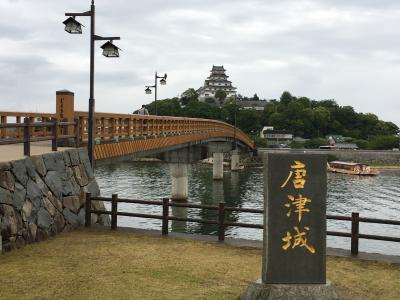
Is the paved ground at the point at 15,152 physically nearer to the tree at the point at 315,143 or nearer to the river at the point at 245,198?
the river at the point at 245,198

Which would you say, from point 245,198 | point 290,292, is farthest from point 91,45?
point 245,198

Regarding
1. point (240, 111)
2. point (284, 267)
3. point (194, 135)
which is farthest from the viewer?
point (240, 111)

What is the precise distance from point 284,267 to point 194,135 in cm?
3026

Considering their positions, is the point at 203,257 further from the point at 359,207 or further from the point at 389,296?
the point at 359,207

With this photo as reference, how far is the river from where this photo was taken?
29703mm

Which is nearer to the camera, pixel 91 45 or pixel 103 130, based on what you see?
pixel 91 45

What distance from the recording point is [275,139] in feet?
448

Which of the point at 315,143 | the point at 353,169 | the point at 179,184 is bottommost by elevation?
the point at 353,169

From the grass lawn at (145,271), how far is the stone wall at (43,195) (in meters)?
0.46

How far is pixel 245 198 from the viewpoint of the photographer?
45.6 metres

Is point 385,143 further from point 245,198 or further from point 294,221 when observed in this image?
point 294,221

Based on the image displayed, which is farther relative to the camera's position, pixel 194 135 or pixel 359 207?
pixel 359 207

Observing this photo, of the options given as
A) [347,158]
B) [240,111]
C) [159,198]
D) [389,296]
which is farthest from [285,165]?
[240,111]

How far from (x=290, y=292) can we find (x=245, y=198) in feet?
125
